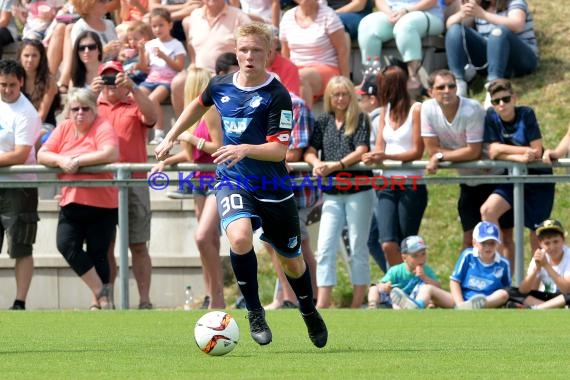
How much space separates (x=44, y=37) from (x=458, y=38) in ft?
18.8

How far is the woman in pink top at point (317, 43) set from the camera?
603 inches

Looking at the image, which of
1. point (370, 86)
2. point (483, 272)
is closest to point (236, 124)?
point (483, 272)

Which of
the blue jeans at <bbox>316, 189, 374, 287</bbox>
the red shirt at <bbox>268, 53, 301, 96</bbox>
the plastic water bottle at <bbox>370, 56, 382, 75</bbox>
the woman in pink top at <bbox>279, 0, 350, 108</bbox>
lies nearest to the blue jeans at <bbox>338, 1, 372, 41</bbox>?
the plastic water bottle at <bbox>370, 56, 382, 75</bbox>

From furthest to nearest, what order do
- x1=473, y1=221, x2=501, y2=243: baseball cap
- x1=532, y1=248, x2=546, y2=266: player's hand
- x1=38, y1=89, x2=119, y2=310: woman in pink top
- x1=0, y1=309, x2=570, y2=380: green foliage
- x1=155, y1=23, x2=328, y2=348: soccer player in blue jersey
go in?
x1=38, y1=89, x2=119, y2=310: woman in pink top
x1=473, y1=221, x2=501, y2=243: baseball cap
x1=532, y1=248, x2=546, y2=266: player's hand
x1=155, y1=23, x2=328, y2=348: soccer player in blue jersey
x1=0, y1=309, x2=570, y2=380: green foliage

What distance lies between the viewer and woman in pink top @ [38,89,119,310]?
12.9 m

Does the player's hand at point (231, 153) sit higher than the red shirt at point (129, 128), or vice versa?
the player's hand at point (231, 153)

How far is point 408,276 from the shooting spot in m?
12.8

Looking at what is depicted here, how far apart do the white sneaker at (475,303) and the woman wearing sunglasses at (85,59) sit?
5141mm

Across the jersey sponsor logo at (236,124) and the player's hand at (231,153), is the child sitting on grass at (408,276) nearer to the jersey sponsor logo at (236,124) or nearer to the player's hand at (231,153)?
the jersey sponsor logo at (236,124)

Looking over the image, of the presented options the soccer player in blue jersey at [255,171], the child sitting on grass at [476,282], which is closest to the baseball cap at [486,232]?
the child sitting on grass at [476,282]

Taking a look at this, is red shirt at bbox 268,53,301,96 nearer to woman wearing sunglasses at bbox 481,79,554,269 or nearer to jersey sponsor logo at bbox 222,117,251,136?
woman wearing sunglasses at bbox 481,79,554,269

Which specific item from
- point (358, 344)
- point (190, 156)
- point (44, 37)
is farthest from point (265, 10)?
point (358, 344)

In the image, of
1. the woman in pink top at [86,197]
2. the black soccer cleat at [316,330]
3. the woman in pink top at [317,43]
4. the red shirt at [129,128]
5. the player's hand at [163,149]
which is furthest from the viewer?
the woman in pink top at [317,43]

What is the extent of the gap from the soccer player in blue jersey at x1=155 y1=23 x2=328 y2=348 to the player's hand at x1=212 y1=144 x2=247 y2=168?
0.23 m
